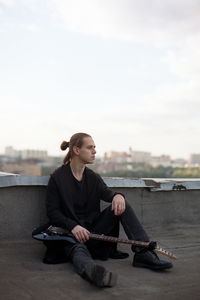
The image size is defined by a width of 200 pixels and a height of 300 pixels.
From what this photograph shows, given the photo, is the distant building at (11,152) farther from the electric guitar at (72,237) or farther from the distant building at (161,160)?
the electric guitar at (72,237)

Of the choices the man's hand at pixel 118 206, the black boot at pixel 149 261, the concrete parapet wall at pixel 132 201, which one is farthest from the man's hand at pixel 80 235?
the concrete parapet wall at pixel 132 201

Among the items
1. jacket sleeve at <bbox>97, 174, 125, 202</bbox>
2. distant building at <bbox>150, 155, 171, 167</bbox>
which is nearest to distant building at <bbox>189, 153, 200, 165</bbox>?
distant building at <bbox>150, 155, 171, 167</bbox>

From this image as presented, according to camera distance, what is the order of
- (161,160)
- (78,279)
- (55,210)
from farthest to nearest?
(161,160) → (55,210) → (78,279)

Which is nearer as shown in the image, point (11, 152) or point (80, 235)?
point (80, 235)

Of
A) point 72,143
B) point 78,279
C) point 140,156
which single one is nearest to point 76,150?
point 72,143

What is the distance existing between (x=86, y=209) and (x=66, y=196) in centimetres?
24

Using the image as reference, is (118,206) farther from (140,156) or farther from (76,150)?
(140,156)

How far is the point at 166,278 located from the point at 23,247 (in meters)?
1.36

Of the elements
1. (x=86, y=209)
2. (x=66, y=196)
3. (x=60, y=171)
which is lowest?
(x=86, y=209)

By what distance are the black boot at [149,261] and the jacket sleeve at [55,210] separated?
538 mm

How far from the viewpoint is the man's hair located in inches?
137

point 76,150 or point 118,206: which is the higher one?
point 76,150

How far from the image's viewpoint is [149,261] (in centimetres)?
312

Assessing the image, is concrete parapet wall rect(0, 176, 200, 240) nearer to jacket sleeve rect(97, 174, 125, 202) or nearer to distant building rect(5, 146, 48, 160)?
jacket sleeve rect(97, 174, 125, 202)
